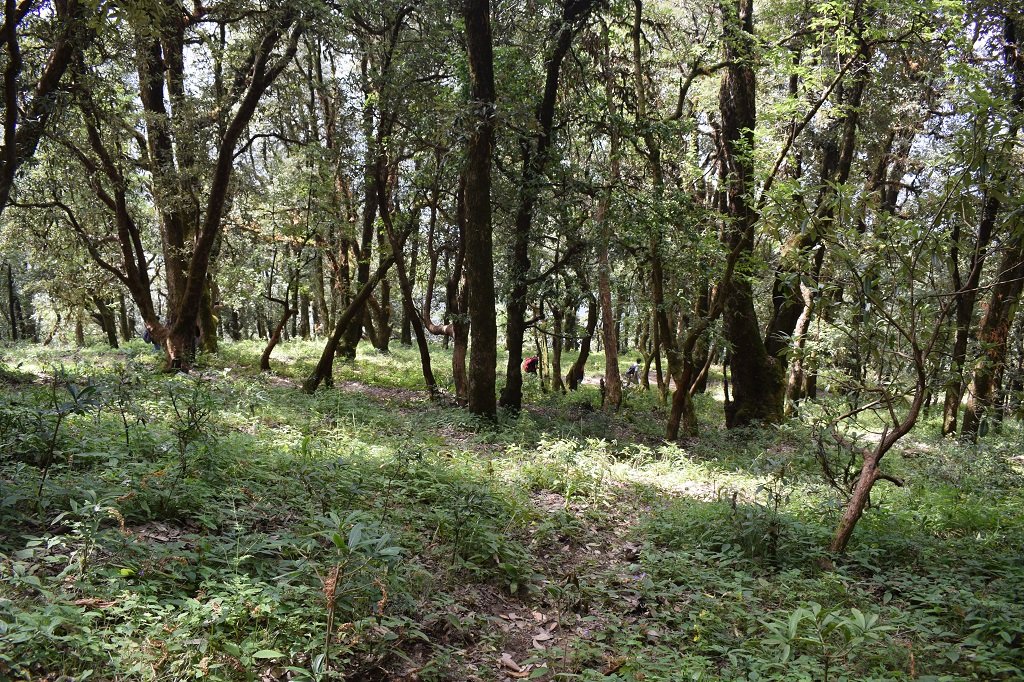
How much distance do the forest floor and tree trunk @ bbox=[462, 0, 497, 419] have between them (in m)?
2.62

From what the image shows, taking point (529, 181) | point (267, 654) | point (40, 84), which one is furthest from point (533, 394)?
point (267, 654)

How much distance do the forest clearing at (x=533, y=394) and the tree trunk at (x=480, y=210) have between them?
6 centimetres

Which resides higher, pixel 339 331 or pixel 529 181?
pixel 529 181

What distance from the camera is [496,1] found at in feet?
37.9

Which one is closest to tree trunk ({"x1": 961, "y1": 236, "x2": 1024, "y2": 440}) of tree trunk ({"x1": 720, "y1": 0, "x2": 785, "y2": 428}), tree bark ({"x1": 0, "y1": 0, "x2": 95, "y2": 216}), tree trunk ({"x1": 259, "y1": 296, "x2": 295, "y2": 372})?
tree trunk ({"x1": 720, "y1": 0, "x2": 785, "y2": 428})

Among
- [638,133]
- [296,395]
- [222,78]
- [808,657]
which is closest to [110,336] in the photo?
[222,78]

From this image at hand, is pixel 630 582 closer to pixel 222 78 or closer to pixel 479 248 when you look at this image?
pixel 479 248

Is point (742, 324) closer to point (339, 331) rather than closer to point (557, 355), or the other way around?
point (557, 355)

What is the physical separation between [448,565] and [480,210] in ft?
21.8

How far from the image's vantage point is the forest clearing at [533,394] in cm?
346

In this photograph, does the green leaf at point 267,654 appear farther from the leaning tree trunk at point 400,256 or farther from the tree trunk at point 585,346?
the tree trunk at point 585,346

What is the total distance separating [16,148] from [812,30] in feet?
43.1

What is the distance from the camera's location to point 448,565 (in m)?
4.52

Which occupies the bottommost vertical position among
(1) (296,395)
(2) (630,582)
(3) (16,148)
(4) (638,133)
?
(2) (630,582)
